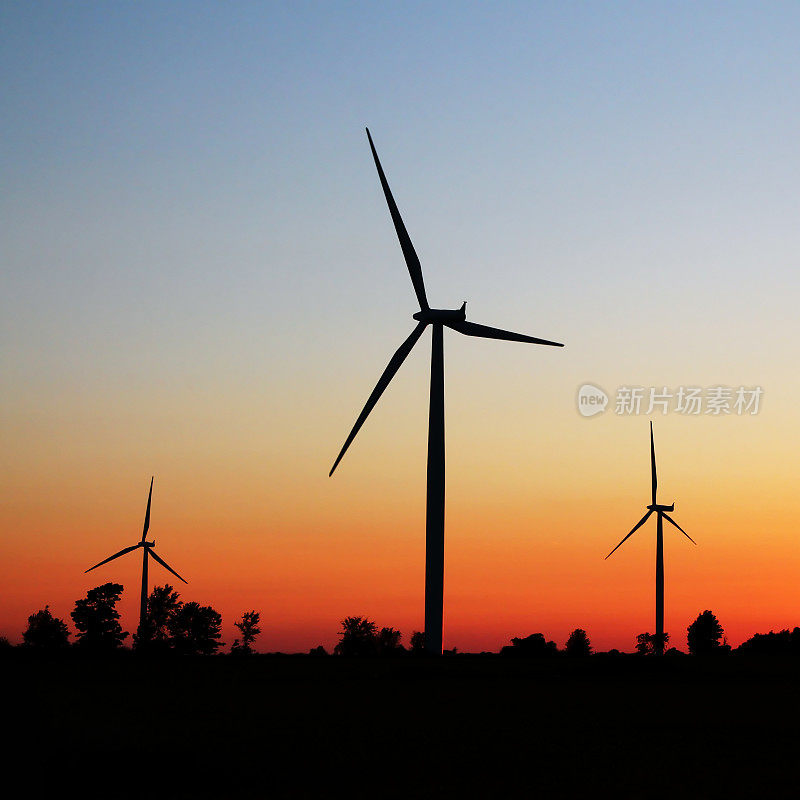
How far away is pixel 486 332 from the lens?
84.9 meters

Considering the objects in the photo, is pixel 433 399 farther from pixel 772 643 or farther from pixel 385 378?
pixel 772 643

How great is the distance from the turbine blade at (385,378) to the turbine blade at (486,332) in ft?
8.08

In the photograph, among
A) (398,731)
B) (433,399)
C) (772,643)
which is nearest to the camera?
(398,731)

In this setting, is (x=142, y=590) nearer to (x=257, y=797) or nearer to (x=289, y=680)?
(x=289, y=680)

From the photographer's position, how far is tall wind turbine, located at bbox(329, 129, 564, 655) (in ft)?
245

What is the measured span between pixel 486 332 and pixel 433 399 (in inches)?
327

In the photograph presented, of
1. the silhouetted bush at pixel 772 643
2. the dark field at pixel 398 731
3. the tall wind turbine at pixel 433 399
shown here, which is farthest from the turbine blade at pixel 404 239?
the silhouetted bush at pixel 772 643

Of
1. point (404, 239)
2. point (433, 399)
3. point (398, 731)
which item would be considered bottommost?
point (398, 731)

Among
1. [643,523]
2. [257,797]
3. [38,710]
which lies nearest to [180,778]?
[257,797]

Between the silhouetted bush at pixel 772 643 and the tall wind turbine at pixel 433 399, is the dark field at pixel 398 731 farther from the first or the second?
the silhouetted bush at pixel 772 643

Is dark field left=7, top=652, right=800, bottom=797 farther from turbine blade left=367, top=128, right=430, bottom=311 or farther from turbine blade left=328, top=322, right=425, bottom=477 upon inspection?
turbine blade left=367, top=128, right=430, bottom=311

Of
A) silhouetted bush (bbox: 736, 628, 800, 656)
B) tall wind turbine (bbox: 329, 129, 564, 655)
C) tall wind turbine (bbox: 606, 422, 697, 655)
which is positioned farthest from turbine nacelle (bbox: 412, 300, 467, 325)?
silhouetted bush (bbox: 736, 628, 800, 656)

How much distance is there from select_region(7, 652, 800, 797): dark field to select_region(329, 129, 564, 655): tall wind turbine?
4328mm

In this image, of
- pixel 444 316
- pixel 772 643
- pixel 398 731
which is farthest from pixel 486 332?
pixel 772 643
